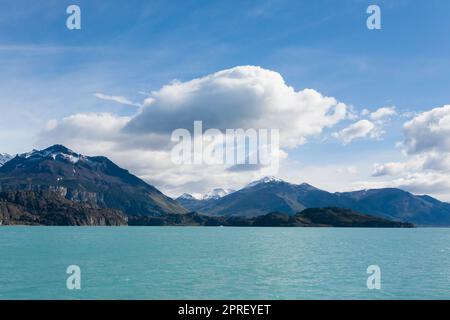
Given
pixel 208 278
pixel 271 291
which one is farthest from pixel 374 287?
pixel 208 278

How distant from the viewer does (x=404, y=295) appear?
6825cm

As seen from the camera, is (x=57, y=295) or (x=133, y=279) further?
(x=133, y=279)

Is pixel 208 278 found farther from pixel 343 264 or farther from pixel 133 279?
pixel 343 264
